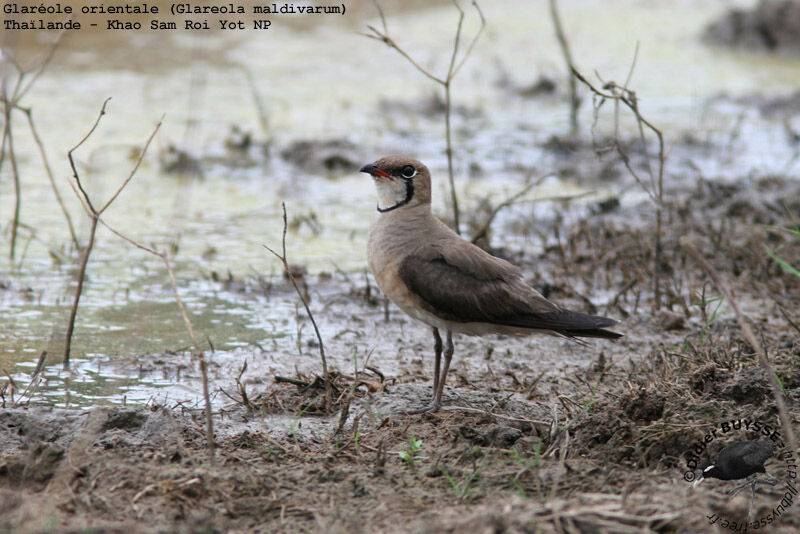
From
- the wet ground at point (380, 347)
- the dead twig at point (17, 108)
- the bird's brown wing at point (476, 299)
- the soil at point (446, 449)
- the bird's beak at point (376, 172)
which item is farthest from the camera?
the dead twig at point (17, 108)

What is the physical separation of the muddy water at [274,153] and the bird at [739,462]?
177 centimetres

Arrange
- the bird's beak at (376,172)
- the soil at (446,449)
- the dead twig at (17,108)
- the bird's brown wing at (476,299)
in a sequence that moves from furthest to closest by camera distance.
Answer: the dead twig at (17,108)
the bird's beak at (376,172)
the bird's brown wing at (476,299)
the soil at (446,449)

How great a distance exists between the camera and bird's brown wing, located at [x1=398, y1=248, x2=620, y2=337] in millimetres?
4180

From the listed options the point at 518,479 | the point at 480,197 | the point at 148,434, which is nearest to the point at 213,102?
the point at 480,197

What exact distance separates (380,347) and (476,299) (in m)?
1.19

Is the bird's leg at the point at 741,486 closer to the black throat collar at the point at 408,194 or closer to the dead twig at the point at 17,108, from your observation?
the black throat collar at the point at 408,194

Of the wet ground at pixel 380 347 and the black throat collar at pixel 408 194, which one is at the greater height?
the black throat collar at pixel 408 194

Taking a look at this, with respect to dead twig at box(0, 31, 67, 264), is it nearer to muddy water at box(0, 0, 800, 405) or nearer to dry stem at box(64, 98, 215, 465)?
muddy water at box(0, 0, 800, 405)

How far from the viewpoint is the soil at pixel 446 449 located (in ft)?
9.89

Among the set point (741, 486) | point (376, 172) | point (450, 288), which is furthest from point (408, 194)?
point (741, 486)

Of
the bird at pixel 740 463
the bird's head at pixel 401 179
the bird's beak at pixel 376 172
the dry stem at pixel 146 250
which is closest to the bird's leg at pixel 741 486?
the bird at pixel 740 463

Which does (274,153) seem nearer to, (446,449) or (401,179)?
(401,179)

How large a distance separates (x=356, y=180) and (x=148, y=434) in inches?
188

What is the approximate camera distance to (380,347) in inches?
207
